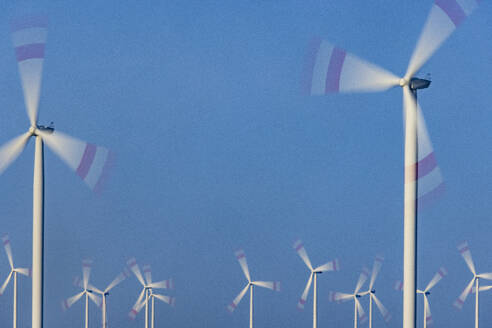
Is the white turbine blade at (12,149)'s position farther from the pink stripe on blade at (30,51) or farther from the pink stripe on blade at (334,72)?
the pink stripe on blade at (334,72)

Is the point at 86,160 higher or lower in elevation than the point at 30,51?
lower

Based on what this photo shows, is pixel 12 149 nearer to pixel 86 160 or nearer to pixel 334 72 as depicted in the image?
pixel 86 160

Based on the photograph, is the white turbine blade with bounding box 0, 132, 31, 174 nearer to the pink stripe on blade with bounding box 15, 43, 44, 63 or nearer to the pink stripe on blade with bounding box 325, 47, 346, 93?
the pink stripe on blade with bounding box 15, 43, 44, 63

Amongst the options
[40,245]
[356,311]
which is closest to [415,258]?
[40,245]

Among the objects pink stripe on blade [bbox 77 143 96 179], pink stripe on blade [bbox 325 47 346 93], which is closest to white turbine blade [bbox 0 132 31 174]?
pink stripe on blade [bbox 77 143 96 179]

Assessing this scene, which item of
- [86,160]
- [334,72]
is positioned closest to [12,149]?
[86,160]
